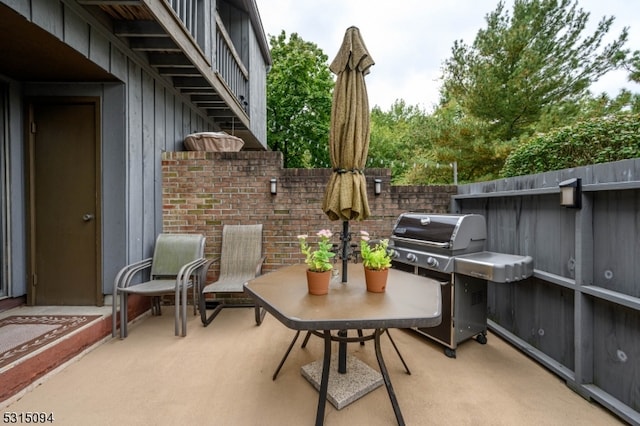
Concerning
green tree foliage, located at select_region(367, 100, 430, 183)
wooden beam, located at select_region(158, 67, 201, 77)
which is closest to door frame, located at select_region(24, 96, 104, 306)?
wooden beam, located at select_region(158, 67, 201, 77)

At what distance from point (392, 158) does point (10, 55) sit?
59.0 ft

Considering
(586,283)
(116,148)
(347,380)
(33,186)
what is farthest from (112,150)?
(586,283)

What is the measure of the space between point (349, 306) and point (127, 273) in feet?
8.43

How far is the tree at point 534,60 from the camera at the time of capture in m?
7.00

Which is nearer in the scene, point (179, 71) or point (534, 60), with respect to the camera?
point (179, 71)

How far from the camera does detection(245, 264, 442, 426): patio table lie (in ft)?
4.44

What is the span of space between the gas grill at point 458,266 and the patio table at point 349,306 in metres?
0.52

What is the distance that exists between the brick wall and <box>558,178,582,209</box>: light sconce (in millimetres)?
1633

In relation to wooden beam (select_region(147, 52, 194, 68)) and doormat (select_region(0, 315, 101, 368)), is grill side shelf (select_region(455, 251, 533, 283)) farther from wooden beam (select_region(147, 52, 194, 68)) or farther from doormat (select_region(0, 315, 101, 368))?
wooden beam (select_region(147, 52, 194, 68))

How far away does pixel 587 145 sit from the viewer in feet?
9.82

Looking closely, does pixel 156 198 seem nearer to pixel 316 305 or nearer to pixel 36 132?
pixel 36 132

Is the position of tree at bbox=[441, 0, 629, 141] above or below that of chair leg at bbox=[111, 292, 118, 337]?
above

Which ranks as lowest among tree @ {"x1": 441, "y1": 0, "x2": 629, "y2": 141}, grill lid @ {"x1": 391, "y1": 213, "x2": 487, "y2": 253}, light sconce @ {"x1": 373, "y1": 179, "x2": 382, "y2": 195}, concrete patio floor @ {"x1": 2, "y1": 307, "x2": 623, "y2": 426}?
concrete patio floor @ {"x1": 2, "y1": 307, "x2": 623, "y2": 426}

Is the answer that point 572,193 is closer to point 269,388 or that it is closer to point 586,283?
point 586,283
